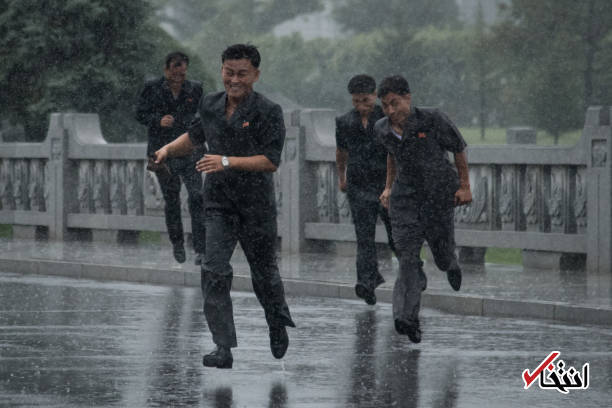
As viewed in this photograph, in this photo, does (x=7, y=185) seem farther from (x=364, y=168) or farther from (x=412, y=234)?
(x=412, y=234)

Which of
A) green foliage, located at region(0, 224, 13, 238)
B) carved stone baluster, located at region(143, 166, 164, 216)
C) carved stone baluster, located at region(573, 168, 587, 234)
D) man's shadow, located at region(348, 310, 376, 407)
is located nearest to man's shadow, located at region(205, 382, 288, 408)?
man's shadow, located at region(348, 310, 376, 407)

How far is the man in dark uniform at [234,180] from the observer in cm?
919

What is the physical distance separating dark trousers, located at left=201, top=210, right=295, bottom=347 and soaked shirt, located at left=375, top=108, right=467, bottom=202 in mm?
1605

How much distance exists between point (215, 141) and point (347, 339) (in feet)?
7.88

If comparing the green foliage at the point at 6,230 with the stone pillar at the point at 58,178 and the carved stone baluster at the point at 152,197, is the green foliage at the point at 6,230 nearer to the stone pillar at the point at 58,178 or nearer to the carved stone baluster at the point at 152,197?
the stone pillar at the point at 58,178

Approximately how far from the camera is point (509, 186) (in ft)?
55.6

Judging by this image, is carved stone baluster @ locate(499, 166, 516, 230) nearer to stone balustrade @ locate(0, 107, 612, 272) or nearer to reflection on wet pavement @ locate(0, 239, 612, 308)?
stone balustrade @ locate(0, 107, 612, 272)

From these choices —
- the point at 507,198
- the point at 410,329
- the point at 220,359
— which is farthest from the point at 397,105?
the point at 507,198

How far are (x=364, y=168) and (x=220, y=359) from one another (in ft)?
13.6

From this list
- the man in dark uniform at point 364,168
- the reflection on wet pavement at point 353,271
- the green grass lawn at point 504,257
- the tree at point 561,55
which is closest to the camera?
Result: the man in dark uniform at point 364,168

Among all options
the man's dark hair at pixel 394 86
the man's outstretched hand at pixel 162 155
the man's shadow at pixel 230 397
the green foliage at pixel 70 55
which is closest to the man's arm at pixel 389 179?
the man's dark hair at pixel 394 86

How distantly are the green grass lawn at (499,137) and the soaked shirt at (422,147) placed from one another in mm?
82611

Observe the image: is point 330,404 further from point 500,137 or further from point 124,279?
point 500,137

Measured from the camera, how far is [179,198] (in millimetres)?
16188
